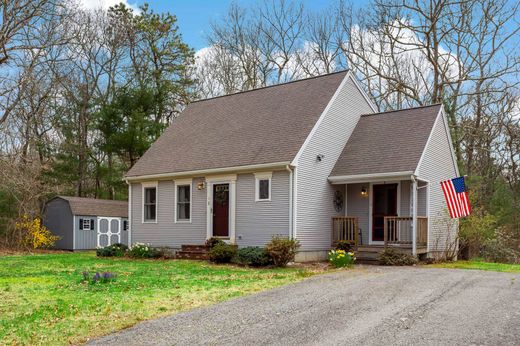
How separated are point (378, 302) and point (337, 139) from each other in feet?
32.8

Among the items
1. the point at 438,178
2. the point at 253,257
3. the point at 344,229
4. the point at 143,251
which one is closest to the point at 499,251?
the point at 438,178

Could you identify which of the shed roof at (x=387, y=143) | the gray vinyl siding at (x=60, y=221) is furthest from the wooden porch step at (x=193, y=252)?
the gray vinyl siding at (x=60, y=221)

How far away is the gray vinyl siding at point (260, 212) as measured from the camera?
53.2 ft

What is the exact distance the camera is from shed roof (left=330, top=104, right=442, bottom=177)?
1630cm

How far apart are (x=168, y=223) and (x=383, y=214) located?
7687mm

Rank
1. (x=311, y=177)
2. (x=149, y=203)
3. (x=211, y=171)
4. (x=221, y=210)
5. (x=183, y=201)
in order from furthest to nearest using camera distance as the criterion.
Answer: (x=149, y=203) → (x=183, y=201) → (x=221, y=210) → (x=211, y=171) → (x=311, y=177)

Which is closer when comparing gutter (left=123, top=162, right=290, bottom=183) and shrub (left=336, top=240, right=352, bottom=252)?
gutter (left=123, top=162, right=290, bottom=183)

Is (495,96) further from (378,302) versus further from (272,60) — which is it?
(378,302)

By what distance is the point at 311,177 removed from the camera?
16672 millimetres

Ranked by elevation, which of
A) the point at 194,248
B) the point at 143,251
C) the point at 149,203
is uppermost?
the point at 149,203

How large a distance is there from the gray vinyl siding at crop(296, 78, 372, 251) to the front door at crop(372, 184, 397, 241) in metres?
1.24

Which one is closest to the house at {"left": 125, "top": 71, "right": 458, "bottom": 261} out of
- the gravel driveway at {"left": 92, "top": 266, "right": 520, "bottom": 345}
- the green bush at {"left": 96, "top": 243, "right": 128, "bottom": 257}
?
the green bush at {"left": 96, "top": 243, "right": 128, "bottom": 257}

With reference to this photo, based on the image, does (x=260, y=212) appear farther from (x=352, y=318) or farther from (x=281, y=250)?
(x=352, y=318)

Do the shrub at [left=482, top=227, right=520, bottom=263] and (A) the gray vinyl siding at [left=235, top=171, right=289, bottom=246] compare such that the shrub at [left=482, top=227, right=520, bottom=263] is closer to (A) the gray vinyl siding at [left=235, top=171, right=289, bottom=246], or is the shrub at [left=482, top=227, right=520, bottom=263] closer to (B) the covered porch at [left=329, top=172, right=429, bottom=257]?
(B) the covered porch at [left=329, top=172, right=429, bottom=257]
